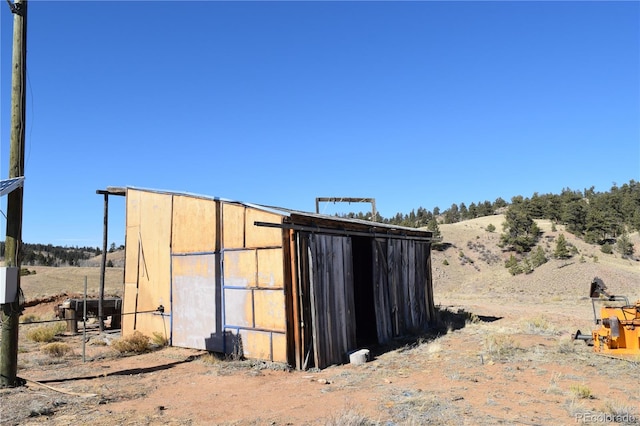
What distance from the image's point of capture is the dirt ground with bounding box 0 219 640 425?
694cm

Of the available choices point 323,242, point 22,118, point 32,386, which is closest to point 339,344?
point 323,242

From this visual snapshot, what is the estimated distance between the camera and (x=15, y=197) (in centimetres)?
884

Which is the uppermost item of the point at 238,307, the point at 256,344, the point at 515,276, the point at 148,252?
the point at 148,252

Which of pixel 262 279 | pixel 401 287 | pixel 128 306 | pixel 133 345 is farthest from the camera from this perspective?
pixel 401 287

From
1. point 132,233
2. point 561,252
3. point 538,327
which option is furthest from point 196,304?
point 561,252

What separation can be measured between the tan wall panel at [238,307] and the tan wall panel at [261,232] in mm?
1209

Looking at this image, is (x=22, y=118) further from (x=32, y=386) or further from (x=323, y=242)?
(x=323, y=242)

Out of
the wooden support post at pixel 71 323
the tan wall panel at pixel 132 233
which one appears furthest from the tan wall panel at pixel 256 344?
the wooden support post at pixel 71 323

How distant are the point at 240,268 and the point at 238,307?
37.1 inches

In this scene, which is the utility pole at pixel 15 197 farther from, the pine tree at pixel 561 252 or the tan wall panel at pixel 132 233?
the pine tree at pixel 561 252

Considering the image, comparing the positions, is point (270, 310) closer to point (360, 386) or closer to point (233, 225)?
point (233, 225)

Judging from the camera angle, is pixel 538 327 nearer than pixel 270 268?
No

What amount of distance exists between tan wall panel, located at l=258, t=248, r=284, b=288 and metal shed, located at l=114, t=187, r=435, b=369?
0.02m

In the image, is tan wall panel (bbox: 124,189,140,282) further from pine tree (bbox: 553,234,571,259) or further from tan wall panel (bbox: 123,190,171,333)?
pine tree (bbox: 553,234,571,259)
